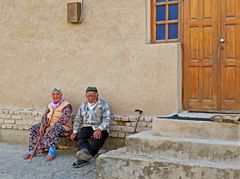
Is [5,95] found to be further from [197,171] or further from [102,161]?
[197,171]

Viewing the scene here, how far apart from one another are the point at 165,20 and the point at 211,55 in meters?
0.95

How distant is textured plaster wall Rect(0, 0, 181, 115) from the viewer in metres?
6.25

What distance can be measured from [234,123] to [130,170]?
1380 millimetres

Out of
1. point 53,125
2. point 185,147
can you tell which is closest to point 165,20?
point 185,147

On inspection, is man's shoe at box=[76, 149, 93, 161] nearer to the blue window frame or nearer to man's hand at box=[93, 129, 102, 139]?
man's hand at box=[93, 129, 102, 139]

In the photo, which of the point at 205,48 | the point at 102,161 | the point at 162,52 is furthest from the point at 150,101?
the point at 102,161

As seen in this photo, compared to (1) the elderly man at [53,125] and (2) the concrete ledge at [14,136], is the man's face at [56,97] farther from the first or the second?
(2) the concrete ledge at [14,136]

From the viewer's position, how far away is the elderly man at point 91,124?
5891mm

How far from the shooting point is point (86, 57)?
22.4 feet

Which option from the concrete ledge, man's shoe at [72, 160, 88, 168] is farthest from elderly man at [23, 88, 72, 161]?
the concrete ledge

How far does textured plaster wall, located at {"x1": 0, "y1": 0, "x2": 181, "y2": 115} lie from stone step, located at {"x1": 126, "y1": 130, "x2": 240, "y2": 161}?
4.16ft

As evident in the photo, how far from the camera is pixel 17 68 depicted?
24.7ft

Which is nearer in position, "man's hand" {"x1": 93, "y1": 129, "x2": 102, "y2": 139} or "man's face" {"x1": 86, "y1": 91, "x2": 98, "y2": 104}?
"man's hand" {"x1": 93, "y1": 129, "x2": 102, "y2": 139}

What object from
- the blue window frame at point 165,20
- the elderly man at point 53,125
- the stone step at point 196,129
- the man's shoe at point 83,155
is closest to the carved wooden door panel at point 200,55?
the blue window frame at point 165,20
